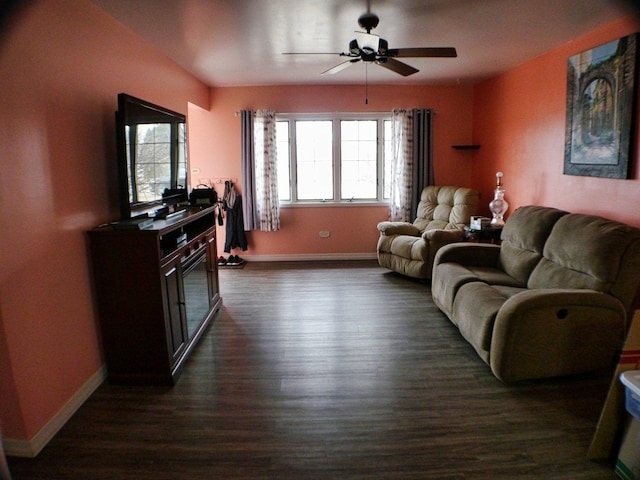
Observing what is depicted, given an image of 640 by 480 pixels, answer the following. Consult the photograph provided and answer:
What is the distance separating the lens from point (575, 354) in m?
2.56

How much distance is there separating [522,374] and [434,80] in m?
4.02

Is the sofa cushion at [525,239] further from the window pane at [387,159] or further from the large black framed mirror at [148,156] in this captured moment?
the large black framed mirror at [148,156]

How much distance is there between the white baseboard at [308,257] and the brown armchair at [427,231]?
2.80 feet

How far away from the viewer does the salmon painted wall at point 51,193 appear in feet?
6.36

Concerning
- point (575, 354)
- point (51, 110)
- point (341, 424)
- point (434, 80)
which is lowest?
point (341, 424)

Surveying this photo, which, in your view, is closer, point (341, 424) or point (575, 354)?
point (341, 424)

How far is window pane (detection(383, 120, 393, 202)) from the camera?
5833 mm

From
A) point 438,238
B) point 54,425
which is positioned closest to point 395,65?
point 438,238

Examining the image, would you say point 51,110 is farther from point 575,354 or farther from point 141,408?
point 575,354

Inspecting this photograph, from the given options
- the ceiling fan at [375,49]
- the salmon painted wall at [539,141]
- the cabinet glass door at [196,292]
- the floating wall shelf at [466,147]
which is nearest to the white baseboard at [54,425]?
the cabinet glass door at [196,292]

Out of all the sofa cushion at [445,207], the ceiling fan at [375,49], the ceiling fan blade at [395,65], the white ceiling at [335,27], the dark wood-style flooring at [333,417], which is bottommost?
the dark wood-style flooring at [333,417]

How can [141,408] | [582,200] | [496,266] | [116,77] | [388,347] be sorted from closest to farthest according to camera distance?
1. [141,408]
2. [116,77]
3. [388,347]
4. [582,200]
5. [496,266]

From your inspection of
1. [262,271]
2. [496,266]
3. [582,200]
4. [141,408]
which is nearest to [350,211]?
[262,271]

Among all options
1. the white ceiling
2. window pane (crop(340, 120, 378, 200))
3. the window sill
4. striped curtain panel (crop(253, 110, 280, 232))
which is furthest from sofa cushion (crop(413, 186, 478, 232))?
striped curtain panel (crop(253, 110, 280, 232))
